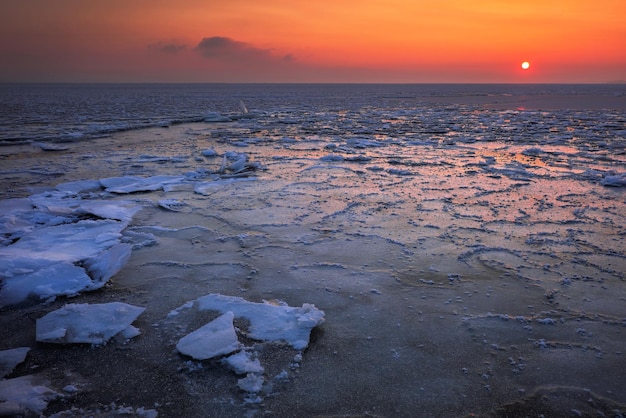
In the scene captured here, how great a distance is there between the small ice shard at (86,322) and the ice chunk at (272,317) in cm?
42

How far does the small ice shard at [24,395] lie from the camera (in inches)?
64.6

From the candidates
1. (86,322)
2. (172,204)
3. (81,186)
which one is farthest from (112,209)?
(86,322)

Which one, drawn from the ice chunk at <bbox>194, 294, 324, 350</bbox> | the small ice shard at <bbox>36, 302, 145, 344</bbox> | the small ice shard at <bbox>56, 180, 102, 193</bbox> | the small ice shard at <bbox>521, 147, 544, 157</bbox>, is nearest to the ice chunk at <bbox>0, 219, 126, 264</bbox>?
the small ice shard at <bbox>36, 302, 145, 344</bbox>

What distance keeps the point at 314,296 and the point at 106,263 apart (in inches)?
62.1

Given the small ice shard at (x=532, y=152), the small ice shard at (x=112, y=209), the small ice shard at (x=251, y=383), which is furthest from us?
the small ice shard at (x=532, y=152)

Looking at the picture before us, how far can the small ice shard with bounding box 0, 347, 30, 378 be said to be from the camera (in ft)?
6.22

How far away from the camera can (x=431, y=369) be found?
1.94 metres

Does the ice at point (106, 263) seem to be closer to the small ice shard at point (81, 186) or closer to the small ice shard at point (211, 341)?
the small ice shard at point (211, 341)

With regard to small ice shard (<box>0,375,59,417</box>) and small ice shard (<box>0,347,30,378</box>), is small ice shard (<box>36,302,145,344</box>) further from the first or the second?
small ice shard (<box>0,375,59,417</box>)

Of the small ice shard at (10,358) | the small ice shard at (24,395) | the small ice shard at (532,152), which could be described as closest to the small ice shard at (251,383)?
the small ice shard at (24,395)

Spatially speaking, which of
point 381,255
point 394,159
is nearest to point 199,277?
point 381,255

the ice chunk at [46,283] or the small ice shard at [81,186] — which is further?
the small ice shard at [81,186]

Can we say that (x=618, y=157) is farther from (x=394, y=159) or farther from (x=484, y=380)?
(x=484, y=380)

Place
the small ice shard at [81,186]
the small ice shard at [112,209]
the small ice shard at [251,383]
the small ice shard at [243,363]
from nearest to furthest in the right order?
the small ice shard at [251,383] → the small ice shard at [243,363] → the small ice shard at [112,209] → the small ice shard at [81,186]
